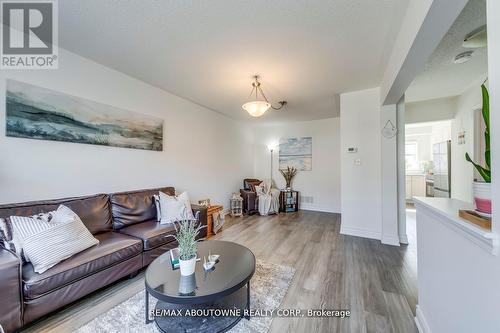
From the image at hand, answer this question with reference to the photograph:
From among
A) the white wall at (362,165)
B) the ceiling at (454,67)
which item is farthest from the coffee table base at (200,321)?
the ceiling at (454,67)

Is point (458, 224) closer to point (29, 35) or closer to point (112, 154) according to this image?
point (112, 154)

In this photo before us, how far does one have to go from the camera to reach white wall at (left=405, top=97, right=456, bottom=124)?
4.21m

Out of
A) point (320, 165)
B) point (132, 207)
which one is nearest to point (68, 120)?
point (132, 207)

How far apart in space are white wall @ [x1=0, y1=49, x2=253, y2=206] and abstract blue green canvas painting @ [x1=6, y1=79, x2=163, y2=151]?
0.06 meters

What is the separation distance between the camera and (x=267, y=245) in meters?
3.11

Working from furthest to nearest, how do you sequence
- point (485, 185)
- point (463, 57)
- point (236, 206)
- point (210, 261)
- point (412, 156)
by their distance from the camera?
point (412, 156)
point (236, 206)
point (463, 57)
point (210, 261)
point (485, 185)

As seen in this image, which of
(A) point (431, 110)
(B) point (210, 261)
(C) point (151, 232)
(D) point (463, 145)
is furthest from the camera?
(A) point (431, 110)

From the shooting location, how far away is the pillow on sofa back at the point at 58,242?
155 cm

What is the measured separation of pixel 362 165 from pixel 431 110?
7.93 ft

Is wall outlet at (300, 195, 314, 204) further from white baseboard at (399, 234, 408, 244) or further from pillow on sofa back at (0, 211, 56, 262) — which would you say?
pillow on sofa back at (0, 211, 56, 262)

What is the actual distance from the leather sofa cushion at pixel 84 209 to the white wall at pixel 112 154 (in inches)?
10.1

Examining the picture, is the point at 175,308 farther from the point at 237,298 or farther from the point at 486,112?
the point at 486,112

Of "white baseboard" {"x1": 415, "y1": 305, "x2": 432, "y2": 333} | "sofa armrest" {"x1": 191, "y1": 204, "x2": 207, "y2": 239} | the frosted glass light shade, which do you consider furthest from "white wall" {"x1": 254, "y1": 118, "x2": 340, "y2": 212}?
"white baseboard" {"x1": 415, "y1": 305, "x2": 432, "y2": 333}

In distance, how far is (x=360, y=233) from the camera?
139 inches
